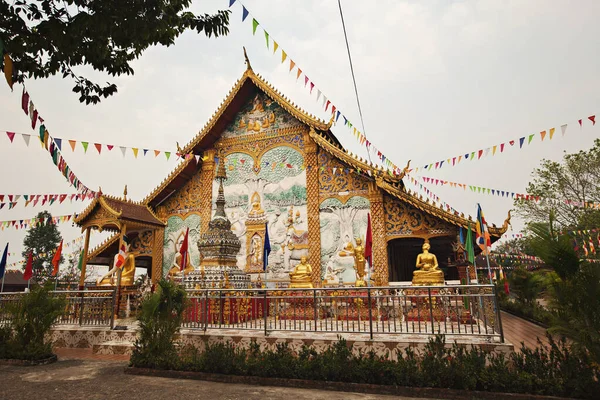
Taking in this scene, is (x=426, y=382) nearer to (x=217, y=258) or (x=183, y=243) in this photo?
(x=217, y=258)

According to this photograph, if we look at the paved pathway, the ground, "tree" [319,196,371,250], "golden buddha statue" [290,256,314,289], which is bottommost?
the paved pathway

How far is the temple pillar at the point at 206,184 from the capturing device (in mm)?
13672

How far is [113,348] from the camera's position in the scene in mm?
7129

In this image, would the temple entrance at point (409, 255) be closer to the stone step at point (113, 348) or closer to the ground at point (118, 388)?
the stone step at point (113, 348)

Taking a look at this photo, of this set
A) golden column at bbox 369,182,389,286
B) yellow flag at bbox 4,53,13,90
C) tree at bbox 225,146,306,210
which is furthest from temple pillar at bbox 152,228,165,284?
yellow flag at bbox 4,53,13,90

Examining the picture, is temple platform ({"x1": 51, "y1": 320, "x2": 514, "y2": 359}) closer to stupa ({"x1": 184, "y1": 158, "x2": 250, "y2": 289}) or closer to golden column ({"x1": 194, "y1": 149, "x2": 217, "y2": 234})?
stupa ({"x1": 184, "y1": 158, "x2": 250, "y2": 289})

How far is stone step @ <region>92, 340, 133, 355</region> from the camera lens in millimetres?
7043

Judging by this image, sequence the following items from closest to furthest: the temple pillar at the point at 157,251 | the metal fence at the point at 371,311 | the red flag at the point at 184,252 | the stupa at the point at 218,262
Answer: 1. the metal fence at the point at 371,311
2. the stupa at the point at 218,262
3. the red flag at the point at 184,252
4. the temple pillar at the point at 157,251

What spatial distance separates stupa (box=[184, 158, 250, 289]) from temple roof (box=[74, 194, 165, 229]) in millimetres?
3376

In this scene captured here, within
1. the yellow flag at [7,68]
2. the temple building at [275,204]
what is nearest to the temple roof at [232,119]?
the temple building at [275,204]

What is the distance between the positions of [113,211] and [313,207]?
6.20 meters

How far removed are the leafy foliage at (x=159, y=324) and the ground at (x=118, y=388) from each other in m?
0.36

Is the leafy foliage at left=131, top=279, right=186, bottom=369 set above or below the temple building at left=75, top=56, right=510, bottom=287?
below

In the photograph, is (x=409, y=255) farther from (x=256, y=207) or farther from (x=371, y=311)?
(x=371, y=311)
